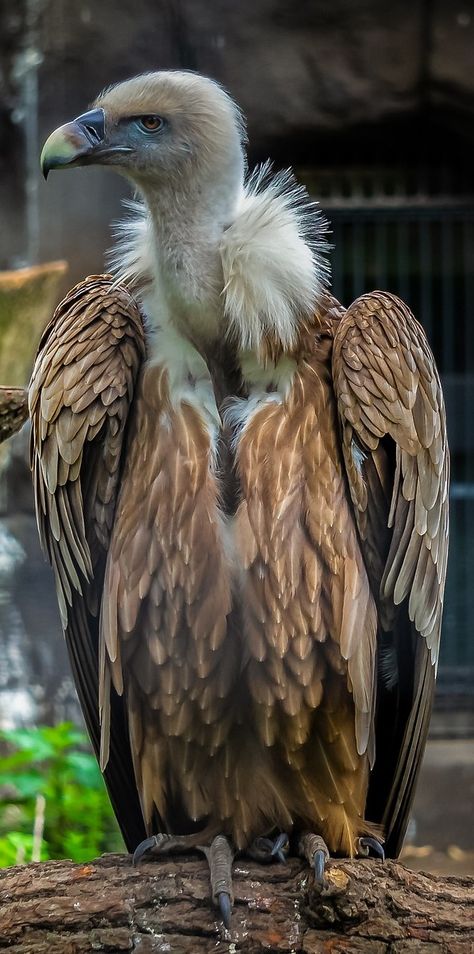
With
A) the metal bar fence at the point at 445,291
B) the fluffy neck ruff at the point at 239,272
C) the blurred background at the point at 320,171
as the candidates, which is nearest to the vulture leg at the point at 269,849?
the fluffy neck ruff at the point at 239,272

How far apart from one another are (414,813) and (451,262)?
9.26 ft

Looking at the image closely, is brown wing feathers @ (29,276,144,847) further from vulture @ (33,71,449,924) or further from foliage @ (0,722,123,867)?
foliage @ (0,722,123,867)

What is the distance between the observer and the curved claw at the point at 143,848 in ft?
9.02

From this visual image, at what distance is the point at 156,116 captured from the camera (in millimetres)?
2861

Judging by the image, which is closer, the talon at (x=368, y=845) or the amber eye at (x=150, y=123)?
the amber eye at (x=150, y=123)

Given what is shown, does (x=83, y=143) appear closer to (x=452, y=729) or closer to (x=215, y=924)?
(x=215, y=924)

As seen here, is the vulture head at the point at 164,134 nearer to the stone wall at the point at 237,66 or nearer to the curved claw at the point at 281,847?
the curved claw at the point at 281,847

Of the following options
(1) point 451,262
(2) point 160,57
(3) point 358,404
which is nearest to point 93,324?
(3) point 358,404

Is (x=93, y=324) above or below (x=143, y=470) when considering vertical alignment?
above

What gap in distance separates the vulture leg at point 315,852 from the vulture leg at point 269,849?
0.04 meters

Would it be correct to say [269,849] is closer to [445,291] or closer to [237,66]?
[237,66]

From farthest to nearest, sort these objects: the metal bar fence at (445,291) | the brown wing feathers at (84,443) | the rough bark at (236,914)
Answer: the metal bar fence at (445,291), the brown wing feathers at (84,443), the rough bark at (236,914)

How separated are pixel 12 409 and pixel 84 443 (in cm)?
→ 20

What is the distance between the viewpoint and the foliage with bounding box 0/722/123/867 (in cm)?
451
